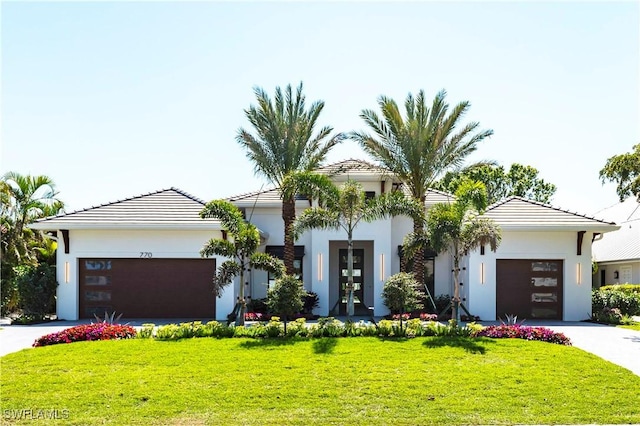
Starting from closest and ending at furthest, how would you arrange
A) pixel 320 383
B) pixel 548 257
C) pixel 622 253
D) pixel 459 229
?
pixel 320 383, pixel 459 229, pixel 548 257, pixel 622 253

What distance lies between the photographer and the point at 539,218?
19031 millimetres

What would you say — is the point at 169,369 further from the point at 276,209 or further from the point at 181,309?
the point at 276,209

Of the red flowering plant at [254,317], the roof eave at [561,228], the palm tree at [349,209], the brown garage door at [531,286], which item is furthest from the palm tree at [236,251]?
the brown garage door at [531,286]

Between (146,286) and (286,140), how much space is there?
7.10 metres

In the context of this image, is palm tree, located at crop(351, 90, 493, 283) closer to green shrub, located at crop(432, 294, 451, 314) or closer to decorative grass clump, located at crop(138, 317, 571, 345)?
green shrub, located at crop(432, 294, 451, 314)

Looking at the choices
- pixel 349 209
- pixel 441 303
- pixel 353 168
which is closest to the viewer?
pixel 349 209

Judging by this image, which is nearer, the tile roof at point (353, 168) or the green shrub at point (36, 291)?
the green shrub at point (36, 291)

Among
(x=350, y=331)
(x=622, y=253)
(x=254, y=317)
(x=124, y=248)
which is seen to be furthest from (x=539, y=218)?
(x=124, y=248)

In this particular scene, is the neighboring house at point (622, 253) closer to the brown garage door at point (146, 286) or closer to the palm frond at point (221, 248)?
the brown garage door at point (146, 286)

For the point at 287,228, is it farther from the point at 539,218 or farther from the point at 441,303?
the point at 539,218

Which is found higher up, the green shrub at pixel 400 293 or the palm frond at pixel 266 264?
the palm frond at pixel 266 264

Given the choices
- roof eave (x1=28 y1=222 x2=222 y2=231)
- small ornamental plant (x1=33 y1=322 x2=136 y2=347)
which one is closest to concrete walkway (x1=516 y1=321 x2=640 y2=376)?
small ornamental plant (x1=33 y1=322 x2=136 y2=347)

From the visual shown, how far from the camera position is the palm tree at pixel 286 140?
19.7 metres

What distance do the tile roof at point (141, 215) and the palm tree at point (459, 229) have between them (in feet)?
24.4
